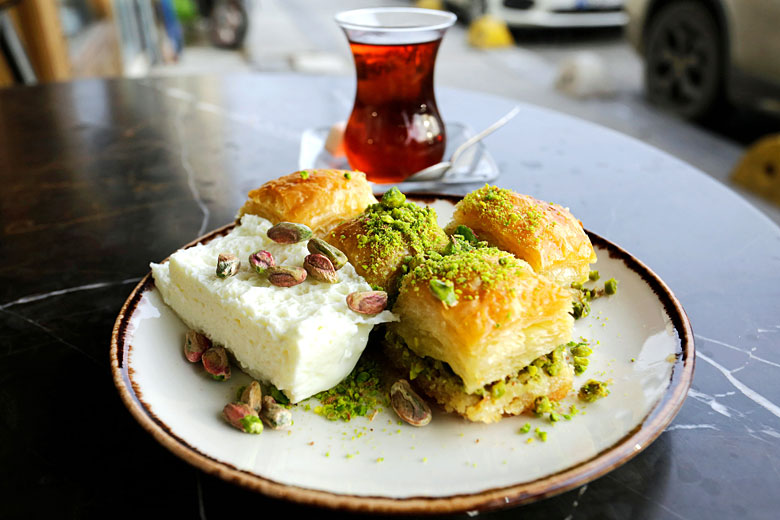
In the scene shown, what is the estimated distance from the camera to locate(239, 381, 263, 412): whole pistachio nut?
2.82ft

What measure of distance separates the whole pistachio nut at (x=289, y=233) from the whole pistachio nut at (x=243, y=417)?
30cm

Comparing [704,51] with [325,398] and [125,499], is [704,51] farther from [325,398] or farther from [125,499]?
[125,499]

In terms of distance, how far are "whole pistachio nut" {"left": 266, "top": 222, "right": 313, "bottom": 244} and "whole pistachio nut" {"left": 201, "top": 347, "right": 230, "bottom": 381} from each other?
8.1 inches

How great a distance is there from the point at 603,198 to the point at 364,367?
0.88 metres

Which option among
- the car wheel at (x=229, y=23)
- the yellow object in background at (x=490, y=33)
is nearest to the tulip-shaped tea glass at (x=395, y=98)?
the yellow object in background at (x=490, y=33)

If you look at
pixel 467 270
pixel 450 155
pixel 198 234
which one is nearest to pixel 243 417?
pixel 467 270


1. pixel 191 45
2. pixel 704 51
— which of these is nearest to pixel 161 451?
pixel 704 51

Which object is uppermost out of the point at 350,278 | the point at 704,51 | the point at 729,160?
the point at 350,278

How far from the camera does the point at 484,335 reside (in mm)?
842

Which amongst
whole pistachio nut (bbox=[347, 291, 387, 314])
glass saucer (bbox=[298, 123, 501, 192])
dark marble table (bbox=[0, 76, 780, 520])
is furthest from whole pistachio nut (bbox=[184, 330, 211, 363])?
glass saucer (bbox=[298, 123, 501, 192])

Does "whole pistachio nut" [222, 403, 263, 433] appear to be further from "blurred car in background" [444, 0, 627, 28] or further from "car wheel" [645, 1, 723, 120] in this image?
"blurred car in background" [444, 0, 627, 28]

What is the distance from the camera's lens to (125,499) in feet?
2.57

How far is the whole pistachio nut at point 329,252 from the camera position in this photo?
992 millimetres

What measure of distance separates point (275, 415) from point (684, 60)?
437cm
